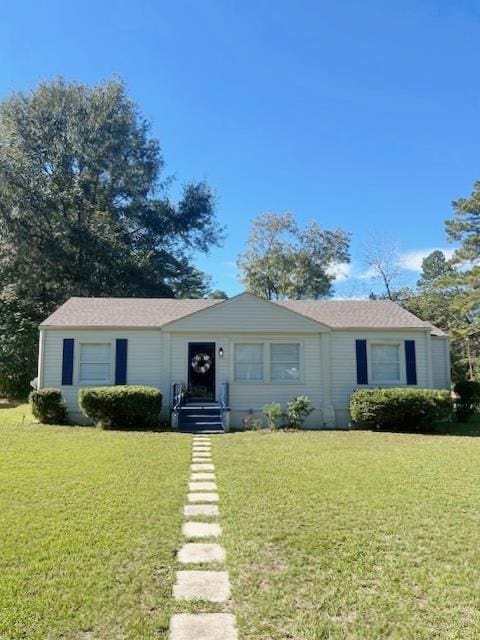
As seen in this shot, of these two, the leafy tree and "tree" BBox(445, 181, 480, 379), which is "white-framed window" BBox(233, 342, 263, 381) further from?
"tree" BBox(445, 181, 480, 379)

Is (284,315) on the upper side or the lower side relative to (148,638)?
upper

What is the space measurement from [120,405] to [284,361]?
5.12m

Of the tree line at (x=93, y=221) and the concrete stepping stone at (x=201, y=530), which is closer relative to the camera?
the concrete stepping stone at (x=201, y=530)

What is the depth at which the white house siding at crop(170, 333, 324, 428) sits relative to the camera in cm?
1424

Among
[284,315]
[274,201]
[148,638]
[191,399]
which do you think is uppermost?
[274,201]

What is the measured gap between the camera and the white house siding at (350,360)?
14430mm

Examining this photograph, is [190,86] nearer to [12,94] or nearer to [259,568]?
[259,568]

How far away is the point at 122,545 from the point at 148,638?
1568 mm

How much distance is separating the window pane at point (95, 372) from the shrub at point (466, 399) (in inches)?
446

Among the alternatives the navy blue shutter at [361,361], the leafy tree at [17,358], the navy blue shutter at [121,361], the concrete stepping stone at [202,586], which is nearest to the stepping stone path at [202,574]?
the concrete stepping stone at [202,586]

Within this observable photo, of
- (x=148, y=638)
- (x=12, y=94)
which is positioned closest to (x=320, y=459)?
(x=148, y=638)

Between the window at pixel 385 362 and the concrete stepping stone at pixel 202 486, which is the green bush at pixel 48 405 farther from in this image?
the window at pixel 385 362

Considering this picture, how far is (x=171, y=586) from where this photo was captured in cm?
354

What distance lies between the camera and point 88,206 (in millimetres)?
26688
